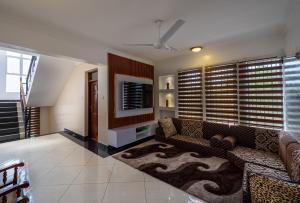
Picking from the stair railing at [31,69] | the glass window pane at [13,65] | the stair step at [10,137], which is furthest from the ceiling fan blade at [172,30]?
the glass window pane at [13,65]

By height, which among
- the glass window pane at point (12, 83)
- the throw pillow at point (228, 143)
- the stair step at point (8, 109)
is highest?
the glass window pane at point (12, 83)

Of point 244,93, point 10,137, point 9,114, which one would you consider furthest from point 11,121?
point 244,93

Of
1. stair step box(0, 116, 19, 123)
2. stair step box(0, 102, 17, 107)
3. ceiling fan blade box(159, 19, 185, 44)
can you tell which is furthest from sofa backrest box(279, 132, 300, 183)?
stair step box(0, 102, 17, 107)

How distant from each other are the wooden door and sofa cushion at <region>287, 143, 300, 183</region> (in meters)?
4.71

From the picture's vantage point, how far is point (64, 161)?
331 cm

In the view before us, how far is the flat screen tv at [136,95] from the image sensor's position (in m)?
4.53

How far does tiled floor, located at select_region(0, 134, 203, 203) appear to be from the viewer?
2.12 m

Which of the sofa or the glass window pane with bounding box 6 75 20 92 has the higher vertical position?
the glass window pane with bounding box 6 75 20 92

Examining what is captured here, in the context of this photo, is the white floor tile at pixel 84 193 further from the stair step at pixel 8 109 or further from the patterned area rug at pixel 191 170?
the stair step at pixel 8 109

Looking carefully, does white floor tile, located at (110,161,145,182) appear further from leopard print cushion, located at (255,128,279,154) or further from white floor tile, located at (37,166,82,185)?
leopard print cushion, located at (255,128,279,154)

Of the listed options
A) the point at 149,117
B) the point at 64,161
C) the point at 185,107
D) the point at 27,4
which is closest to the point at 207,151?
the point at 185,107

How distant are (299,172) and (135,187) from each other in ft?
7.01

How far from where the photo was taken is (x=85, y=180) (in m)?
2.56

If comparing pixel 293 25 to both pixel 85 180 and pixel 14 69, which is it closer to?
pixel 85 180
